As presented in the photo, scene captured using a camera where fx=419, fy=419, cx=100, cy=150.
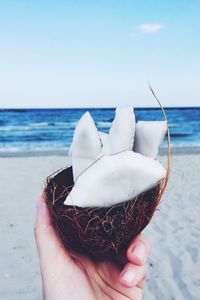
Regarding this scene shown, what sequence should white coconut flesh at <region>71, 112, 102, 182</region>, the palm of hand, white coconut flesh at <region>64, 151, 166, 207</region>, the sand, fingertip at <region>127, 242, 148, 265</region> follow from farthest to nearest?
the sand < the palm of hand < fingertip at <region>127, 242, 148, 265</region> < white coconut flesh at <region>71, 112, 102, 182</region> < white coconut flesh at <region>64, 151, 166, 207</region>

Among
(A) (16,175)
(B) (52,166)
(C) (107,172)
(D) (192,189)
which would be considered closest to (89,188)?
(C) (107,172)

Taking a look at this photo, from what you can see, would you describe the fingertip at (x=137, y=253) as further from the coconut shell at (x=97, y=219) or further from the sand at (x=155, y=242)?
the sand at (x=155, y=242)

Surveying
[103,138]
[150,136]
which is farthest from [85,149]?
[150,136]

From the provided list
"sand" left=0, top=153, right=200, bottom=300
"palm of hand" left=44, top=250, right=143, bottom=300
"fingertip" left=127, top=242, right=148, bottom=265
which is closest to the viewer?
"fingertip" left=127, top=242, right=148, bottom=265

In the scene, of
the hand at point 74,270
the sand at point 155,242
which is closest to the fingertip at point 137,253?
the hand at point 74,270

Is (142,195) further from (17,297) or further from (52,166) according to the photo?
(52,166)

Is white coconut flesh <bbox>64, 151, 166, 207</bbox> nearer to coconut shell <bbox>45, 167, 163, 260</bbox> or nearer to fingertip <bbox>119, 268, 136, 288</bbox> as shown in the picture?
coconut shell <bbox>45, 167, 163, 260</bbox>

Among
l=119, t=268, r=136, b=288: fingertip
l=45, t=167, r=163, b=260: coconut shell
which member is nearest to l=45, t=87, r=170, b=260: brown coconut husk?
l=45, t=167, r=163, b=260: coconut shell
